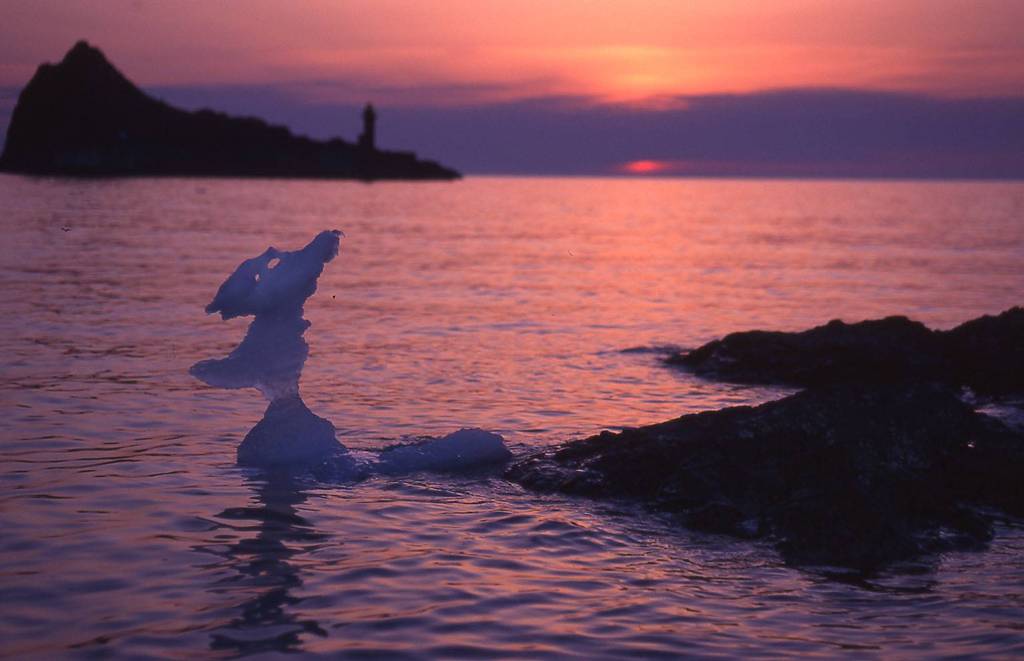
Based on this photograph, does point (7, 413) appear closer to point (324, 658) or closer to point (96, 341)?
point (96, 341)

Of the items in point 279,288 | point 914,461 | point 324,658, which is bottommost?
point 324,658

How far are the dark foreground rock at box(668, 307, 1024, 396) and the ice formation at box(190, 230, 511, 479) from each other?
705 centimetres

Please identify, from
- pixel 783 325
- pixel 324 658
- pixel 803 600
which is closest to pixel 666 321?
pixel 783 325

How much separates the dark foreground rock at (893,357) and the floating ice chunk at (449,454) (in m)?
6.83

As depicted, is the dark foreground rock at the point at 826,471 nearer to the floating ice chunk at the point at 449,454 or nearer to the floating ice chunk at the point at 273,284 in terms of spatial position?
the floating ice chunk at the point at 449,454

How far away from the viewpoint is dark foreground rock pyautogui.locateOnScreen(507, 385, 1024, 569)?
8.45m

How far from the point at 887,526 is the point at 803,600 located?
1.50m

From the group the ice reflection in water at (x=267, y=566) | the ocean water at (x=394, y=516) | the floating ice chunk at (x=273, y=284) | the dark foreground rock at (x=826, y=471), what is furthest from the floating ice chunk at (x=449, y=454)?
the floating ice chunk at (x=273, y=284)

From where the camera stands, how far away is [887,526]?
842 cm

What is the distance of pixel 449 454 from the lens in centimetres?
1088

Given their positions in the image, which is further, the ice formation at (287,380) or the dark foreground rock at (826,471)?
the ice formation at (287,380)

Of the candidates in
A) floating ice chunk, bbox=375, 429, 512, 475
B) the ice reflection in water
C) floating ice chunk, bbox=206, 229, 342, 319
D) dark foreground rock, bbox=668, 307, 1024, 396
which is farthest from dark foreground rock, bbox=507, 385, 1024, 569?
dark foreground rock, bbox=668, 307, 1024, 396

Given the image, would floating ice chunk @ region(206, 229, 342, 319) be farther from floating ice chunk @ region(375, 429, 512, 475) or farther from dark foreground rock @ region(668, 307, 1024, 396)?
dark foreground rock @ region(668, 307, 1024, 396)

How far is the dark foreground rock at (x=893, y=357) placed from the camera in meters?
15.3
